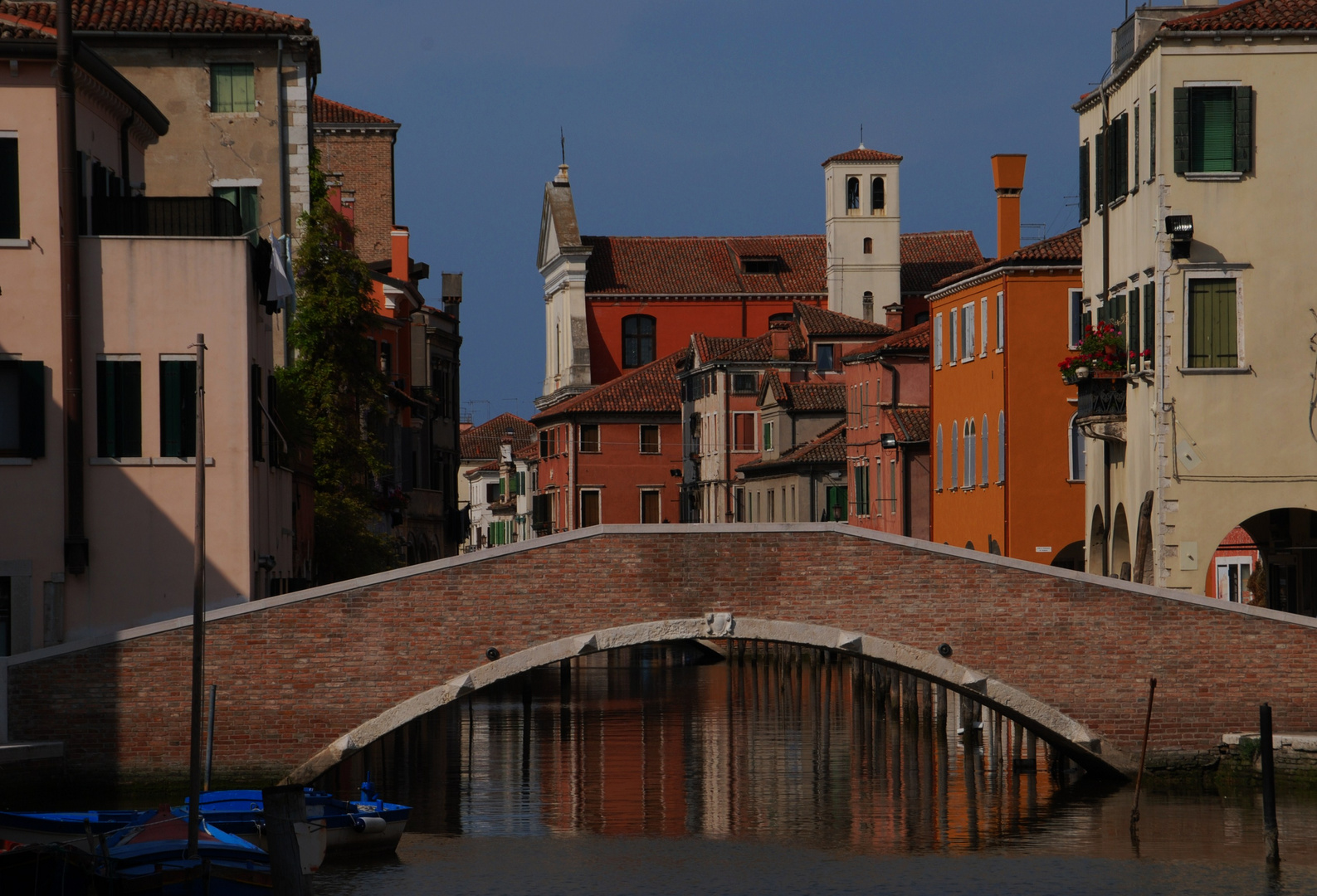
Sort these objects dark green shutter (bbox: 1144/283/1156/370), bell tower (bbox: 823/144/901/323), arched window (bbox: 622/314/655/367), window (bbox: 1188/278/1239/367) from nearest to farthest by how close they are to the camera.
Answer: window (bbox: 1188/278/1239/367) < dark green shutter (bbox: 1144/283/1156/370) < bell tower (bbox: 823/144/901/323) < arched window (bbox: 622/314/655/367)

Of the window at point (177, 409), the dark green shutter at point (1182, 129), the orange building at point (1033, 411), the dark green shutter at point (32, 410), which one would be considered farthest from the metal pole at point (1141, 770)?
the orange building at point (1033, 411)

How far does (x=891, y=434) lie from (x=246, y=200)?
1987cm

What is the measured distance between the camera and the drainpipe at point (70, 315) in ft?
76.9

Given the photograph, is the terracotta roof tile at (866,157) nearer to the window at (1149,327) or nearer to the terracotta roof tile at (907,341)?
the terracotta roof tile at (907,341)

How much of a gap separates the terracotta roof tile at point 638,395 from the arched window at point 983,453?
28.3m

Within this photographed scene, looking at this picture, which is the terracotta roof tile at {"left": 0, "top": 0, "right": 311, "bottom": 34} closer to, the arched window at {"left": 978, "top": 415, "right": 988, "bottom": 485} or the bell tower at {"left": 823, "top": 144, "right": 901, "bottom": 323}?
the arched window at {"left": 978, "top": 415, "right": 988, "bottom": 485}

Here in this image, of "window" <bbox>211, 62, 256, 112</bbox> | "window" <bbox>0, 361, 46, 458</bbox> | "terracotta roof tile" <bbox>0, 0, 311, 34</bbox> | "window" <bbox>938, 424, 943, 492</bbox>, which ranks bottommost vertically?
"window" <bbox>938, 424, 943, 492</bbox>

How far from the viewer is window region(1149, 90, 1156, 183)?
27031 millimetres

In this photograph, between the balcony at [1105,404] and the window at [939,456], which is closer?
the balcony at [1105,404]

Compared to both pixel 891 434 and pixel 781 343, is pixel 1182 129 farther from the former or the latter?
pixel 781 343

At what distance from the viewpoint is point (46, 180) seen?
2350 centimetres

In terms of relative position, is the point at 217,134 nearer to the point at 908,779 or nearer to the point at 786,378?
the point at 908,779

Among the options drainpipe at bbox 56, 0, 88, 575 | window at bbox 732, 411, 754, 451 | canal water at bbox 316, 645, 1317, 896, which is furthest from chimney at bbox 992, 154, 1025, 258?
drainpipe at bbox 56, 0, 88, 575

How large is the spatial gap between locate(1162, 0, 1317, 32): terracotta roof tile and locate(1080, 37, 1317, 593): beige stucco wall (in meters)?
0.20
